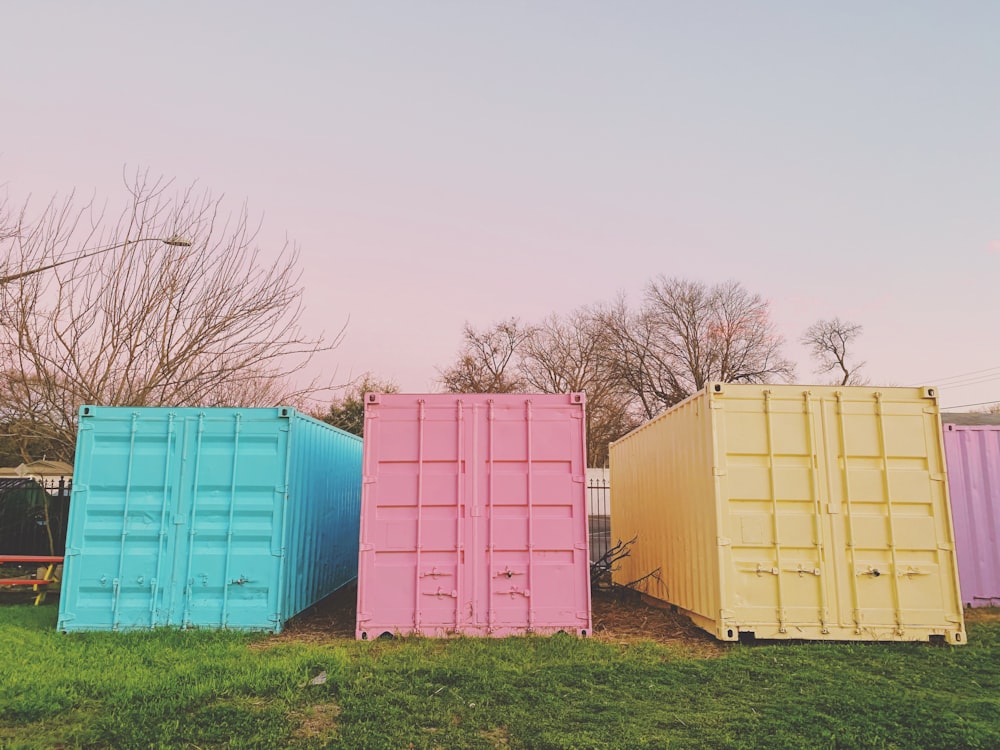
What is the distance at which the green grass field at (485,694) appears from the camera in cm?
512

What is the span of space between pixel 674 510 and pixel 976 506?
5344mm

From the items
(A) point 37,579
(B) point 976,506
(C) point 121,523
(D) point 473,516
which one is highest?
(B) point 976,506

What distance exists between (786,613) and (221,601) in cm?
674

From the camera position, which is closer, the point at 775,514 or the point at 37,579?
the point at 775,514

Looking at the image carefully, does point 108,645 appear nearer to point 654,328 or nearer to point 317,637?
point 317,637

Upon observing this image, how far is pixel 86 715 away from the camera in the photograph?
5.55 meters

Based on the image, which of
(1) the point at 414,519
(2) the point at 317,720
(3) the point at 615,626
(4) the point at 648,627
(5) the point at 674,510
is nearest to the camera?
(2) the point at 317,720

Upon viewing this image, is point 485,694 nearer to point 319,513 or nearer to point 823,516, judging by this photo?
point 823,516

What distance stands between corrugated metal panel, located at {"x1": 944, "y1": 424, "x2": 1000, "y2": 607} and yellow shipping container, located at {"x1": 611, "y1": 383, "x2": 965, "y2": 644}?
352 centimetres

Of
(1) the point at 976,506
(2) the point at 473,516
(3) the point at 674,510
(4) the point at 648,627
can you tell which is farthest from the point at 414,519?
Result: (1) the point at 976,506

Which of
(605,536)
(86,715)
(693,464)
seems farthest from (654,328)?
(86,715)

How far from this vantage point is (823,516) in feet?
26.9

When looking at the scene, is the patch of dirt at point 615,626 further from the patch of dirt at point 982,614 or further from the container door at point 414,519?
the patch of dirt at point 982,614

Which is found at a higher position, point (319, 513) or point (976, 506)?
point (976, 506)
